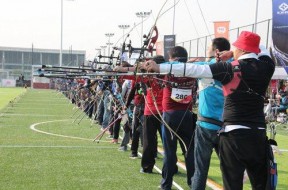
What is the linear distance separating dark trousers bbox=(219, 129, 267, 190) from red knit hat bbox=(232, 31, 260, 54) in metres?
0.68

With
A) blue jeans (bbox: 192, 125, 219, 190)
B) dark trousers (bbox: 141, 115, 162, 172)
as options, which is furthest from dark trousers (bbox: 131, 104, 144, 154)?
blue jeans (bbox: 192, 125, 219, 190)

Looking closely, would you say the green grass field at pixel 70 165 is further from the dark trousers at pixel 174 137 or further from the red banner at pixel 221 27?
the red banner at pixel 221 27

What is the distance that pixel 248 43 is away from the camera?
12.0 ft

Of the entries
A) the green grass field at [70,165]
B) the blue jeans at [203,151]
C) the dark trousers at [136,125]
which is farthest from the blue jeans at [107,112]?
the blue jeans at [203,151]

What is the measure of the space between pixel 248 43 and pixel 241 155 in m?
0.94

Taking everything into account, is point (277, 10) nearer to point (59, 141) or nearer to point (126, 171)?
point (59, 141)

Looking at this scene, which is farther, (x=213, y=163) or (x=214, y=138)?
(x=213, y=163)

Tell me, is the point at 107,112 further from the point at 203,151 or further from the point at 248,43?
the point at 248,43

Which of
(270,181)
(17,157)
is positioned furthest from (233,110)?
(17,157)

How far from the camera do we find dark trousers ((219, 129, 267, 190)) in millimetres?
3602

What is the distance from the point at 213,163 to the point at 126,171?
74.6 inches

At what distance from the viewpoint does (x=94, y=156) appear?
314 inches

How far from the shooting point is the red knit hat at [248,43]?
3.65 m

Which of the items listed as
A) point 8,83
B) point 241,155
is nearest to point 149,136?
point 241,155
